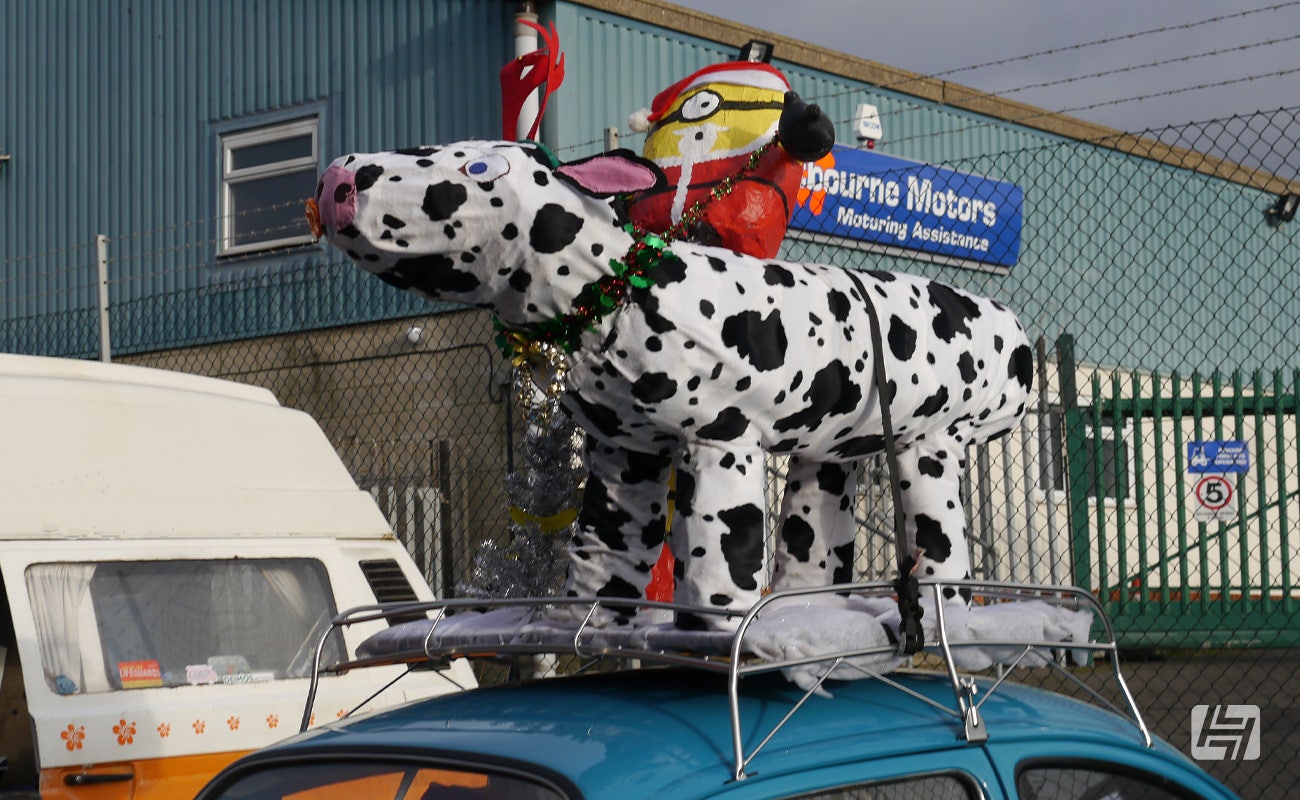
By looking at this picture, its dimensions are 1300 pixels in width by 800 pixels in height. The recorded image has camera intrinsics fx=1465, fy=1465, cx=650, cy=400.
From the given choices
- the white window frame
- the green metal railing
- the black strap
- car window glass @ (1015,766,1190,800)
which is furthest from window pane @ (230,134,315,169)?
car window glass @ (1015,766,1190,800)

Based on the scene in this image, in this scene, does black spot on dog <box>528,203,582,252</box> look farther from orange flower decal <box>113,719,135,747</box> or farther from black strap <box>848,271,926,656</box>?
orange flower decal <box>113,719,135,747</box>

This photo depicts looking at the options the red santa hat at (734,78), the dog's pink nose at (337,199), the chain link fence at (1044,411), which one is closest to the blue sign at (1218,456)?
the chain link fence at (1044,411)

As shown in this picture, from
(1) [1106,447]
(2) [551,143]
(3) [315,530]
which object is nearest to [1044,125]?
(1) [1106,447]

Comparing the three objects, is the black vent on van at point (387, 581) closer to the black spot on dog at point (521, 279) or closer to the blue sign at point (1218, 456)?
the black spot on dog at point (521, 279)

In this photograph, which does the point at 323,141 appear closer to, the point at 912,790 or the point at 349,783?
the point at 349,783

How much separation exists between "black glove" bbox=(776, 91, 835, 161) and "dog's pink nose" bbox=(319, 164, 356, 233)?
4.02 ft

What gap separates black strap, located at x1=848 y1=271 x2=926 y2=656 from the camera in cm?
230

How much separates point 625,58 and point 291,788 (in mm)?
8511

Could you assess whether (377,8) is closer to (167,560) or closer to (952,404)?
(167,560)

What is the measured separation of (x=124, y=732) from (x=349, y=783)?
2.29m

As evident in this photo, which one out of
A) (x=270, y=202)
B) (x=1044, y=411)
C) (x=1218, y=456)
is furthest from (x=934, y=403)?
(x=270, y=202)

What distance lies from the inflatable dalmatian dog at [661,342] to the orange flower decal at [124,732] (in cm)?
210

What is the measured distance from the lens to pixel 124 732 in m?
4.39

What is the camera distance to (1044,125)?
44.2 feet
